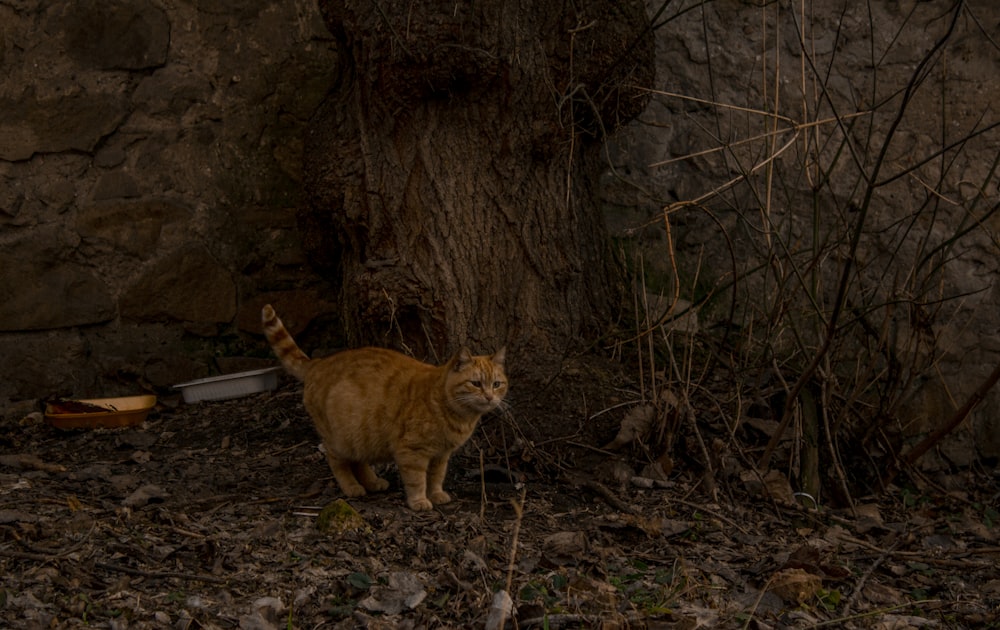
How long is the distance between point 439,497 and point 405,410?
37cm

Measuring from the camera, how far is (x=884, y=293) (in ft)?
17.7

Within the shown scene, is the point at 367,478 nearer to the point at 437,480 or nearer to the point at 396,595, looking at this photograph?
the point at 437,480

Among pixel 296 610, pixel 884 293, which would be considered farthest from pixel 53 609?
pixel 884 293

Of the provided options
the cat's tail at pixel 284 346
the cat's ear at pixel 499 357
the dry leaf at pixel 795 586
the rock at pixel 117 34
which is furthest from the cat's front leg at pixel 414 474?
the rock at pixel 117 34

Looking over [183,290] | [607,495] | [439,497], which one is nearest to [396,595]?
[439,497]

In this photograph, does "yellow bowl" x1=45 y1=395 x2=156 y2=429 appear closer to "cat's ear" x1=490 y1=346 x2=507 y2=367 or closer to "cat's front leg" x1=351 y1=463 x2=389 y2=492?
"cat's front leg" x1=351 y1=463 x2=389 y2=492

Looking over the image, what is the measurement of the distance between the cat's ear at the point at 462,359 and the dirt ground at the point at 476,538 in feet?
1.41

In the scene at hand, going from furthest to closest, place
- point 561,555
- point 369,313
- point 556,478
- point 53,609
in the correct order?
point 369,313
point 556,478
point 561,555
point 53,609

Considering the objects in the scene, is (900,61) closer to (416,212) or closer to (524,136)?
(524,136)

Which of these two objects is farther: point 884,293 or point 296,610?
point 884,293

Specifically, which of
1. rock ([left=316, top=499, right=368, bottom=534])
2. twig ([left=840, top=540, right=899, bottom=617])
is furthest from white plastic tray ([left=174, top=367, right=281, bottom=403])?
twig ([left=840, top=540, right=899, bottom=617])

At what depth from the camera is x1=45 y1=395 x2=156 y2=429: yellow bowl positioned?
16.0ft

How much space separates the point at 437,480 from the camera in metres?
4.05

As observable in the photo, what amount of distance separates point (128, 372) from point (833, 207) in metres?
3.89
